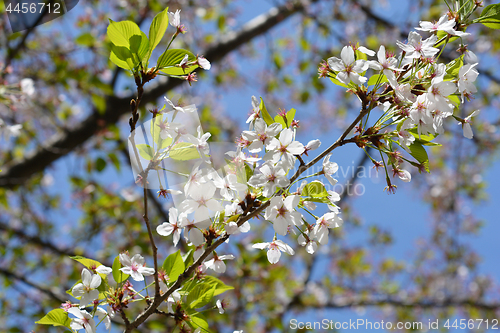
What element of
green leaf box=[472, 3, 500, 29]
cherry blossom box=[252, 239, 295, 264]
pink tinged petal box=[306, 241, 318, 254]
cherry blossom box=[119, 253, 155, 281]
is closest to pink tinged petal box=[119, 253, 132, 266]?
cherry blossom box=[119, 253, 155, 281]

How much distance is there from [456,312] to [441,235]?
3.83 feet

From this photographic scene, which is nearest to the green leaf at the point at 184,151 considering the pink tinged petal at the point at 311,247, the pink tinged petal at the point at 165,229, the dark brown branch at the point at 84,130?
the pink tinged petal at the point at 165,229

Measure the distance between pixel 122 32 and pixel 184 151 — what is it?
327 millimetres

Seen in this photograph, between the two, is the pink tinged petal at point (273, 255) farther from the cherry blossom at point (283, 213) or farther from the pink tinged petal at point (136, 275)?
the pink tinged petal at point (136, 275)

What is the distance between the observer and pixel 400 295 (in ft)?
14.9

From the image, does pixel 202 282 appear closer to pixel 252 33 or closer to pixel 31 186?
pixel 252 33

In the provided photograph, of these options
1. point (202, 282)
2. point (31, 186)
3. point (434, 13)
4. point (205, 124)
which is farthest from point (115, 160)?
point (434, 13)

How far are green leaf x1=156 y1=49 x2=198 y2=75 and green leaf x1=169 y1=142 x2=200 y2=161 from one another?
192mm

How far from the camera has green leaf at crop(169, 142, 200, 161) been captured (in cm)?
91

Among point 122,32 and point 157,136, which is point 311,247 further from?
point 122,32

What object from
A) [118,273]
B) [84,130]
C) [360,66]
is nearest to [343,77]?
[360,66]

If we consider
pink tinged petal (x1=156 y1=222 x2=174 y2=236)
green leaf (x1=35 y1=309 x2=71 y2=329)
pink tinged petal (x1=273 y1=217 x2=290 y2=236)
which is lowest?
green leaf (x1=35 y1=309 x2=71 y2=329)

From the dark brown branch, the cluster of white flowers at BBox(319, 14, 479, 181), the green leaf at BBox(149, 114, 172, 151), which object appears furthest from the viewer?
the dark brown branch

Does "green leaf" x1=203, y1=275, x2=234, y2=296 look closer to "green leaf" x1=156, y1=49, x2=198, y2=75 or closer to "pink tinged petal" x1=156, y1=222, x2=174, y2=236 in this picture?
"pink tinged petal" x1=156, y1=222, x2=174, y2=236
